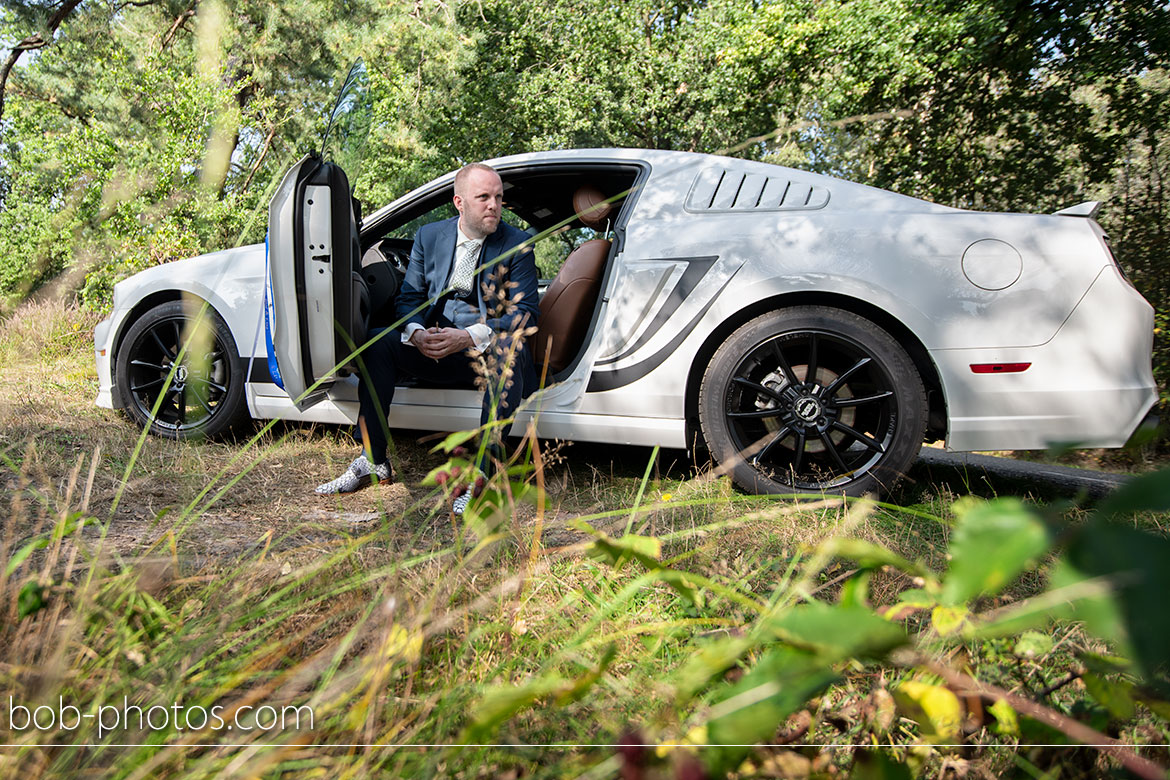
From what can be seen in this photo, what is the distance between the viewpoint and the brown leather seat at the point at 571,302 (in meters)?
3.22

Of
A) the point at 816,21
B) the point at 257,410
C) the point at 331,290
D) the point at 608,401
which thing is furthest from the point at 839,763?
the point at 816,21

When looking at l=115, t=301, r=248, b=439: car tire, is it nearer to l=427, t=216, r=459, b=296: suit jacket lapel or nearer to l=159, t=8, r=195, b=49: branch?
l=427, t=216, r=459, b=296: suit jacket lapel

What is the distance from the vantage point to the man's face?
3.03 meters

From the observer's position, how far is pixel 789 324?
2.69 metres

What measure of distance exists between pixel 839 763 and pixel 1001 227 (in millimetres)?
2089

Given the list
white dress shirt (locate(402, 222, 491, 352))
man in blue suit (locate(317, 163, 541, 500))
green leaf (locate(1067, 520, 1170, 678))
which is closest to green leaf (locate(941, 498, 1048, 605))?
green leaf (locate(1067, 520, 1170, 678))

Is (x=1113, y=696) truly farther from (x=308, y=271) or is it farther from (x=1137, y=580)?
(x=308, y=271)

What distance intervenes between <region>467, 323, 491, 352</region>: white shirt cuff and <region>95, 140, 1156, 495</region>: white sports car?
1.09 feet

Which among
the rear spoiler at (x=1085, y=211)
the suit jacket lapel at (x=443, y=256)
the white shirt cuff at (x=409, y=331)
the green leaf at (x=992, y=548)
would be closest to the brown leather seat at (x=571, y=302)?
the suit jacket lapel at (x=443, y=256)

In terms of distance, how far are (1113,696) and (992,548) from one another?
2.13 ft

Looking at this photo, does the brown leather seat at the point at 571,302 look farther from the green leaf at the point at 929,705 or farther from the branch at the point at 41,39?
the branch at the point at 41,39

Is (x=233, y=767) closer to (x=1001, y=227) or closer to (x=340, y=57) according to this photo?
(x=1001, y=227)

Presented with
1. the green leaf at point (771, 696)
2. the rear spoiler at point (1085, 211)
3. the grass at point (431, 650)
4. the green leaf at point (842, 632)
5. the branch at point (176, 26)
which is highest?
the branch at point (176, 26)

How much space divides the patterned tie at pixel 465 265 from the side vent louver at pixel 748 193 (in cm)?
97
